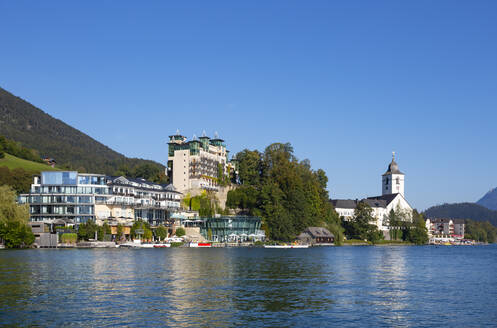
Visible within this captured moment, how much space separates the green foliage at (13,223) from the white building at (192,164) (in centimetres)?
5832

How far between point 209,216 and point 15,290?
11031 cm

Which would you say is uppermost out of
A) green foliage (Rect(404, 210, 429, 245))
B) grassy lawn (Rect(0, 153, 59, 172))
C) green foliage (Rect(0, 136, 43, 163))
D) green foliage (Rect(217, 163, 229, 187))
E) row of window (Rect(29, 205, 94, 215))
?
green foliage (Rect(0, 136, 43, 163))

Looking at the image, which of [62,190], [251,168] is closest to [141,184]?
[62,190]

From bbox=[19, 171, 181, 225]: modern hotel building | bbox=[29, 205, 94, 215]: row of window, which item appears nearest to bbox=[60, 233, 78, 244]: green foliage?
bbox=[19, 171, 181, 225]: modern hotel building

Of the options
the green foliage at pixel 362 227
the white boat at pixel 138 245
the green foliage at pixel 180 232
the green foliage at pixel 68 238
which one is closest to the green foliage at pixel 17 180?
the green foliage at pixel 68 238

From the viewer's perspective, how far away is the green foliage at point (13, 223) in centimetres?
9781

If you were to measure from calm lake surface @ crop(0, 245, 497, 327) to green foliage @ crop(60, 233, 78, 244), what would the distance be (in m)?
55.0

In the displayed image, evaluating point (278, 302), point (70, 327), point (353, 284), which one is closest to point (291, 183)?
point (353, 284)

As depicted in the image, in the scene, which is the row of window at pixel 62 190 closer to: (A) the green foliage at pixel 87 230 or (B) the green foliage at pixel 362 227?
(A) the green foliage at pixel 87 230

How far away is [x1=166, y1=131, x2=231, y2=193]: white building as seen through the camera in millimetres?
156500

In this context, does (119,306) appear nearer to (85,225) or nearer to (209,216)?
(85,225)

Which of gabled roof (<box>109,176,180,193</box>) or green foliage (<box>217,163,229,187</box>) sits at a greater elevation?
green foliage (<box>217,163,229,187</box>)

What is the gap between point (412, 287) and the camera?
45.5 meters

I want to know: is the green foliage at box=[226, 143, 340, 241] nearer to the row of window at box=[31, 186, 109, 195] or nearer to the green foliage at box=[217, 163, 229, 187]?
the green foliage at box=[217, 163, 229, 187]
